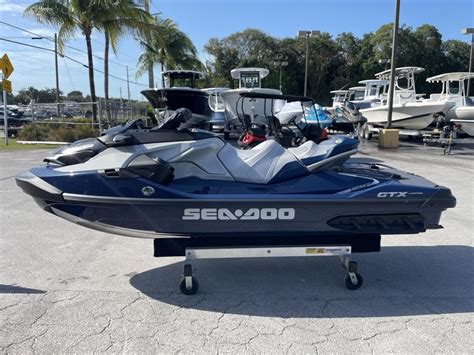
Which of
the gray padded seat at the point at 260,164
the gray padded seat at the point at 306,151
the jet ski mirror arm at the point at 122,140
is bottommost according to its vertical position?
the gray padded seat at the point at 260,164

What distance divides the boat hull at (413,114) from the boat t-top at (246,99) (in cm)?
612

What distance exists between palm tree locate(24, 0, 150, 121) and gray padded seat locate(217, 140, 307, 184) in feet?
48.9

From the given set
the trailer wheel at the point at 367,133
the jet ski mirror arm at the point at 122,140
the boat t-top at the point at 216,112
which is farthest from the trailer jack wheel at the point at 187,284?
the trailer wheel at the point at 367,133

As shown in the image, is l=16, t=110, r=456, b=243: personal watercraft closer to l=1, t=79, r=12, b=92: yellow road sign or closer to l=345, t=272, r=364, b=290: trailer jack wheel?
l=345, t=272, r=364, b=290: trailer jack wheel

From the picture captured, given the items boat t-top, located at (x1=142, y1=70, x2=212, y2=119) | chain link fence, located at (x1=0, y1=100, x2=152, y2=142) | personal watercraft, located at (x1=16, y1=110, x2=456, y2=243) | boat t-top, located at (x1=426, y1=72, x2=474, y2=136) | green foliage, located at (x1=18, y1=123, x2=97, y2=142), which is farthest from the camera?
boat t-top, located at (x1=426, y1=72, x2=474, y2=136)

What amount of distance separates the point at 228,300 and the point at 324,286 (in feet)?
2.96

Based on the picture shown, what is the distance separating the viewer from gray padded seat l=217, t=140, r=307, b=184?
342cm

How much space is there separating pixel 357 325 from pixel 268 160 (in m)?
1.50

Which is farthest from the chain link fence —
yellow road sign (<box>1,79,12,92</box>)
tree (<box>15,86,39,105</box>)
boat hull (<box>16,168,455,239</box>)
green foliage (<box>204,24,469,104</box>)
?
tree (<box>15,86,39,105</box>)

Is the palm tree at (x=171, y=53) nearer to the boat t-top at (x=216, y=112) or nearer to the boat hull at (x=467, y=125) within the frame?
the boat t-top at (x=216, y=112)

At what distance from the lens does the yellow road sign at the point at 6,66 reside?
15.3 m

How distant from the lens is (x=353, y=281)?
3510mm

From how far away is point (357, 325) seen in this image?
2.96 metres

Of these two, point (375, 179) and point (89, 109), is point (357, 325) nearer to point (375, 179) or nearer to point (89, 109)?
point (375, 179)
